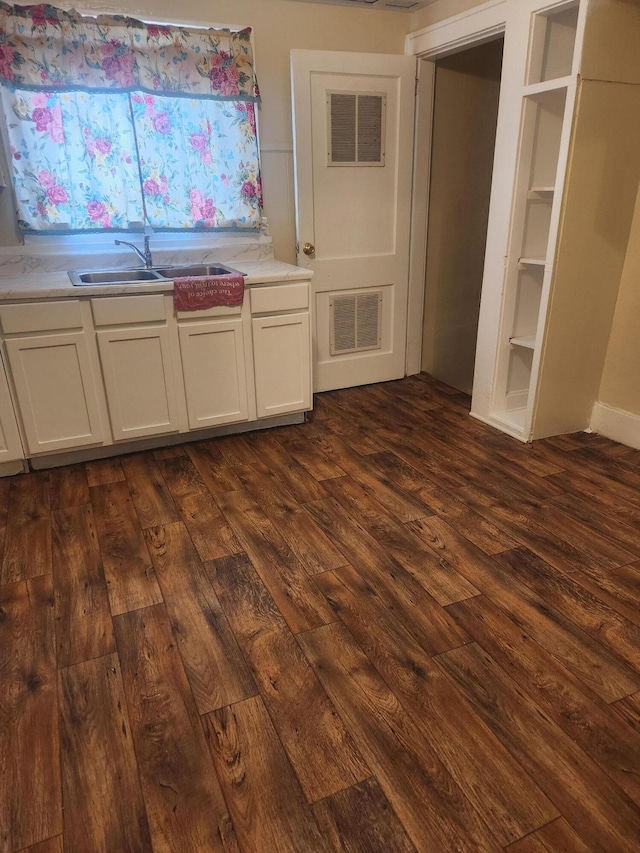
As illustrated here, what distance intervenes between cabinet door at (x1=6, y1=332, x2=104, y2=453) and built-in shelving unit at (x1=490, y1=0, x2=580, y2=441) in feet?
7.28

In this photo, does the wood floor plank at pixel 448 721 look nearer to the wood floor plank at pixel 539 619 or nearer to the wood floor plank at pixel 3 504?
the wood floor plank at pixel 539 619

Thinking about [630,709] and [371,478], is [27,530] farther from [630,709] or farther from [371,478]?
[630,709]

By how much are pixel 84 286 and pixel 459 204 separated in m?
2.64

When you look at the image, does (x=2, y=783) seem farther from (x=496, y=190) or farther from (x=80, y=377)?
(x=496, y=190)

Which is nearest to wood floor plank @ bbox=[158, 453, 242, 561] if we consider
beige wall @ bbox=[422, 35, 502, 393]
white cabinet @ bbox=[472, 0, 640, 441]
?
white cabinet @ bbox=[472, 0, 640, 441]

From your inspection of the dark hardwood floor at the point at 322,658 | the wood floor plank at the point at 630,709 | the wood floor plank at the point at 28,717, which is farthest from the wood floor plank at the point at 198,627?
the wood floor plank at the point at 630,709

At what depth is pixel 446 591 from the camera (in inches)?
76.4

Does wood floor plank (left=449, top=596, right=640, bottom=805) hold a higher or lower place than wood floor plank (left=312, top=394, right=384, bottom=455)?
higher

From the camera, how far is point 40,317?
8.33 feet

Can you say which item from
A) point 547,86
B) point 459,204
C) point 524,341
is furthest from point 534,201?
point 459,204

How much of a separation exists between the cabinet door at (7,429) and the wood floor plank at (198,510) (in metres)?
0.67

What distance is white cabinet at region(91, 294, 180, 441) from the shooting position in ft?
8.82

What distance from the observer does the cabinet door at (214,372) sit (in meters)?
2.90

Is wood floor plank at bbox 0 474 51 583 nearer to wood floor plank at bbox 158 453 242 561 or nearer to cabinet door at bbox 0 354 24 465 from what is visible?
cabinet door at bbox 0 354 24 465
